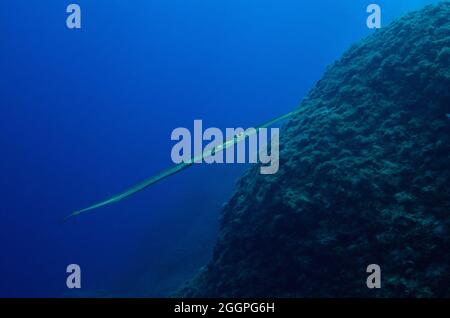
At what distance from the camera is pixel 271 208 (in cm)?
422

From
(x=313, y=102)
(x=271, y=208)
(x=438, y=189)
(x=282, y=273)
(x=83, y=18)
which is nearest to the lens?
(x=438, y=189)

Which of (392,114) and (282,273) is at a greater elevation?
(392,114)

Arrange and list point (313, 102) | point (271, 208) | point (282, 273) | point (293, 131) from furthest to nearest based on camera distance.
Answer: point (313, 102)
point (293, 131)
point (271, 208)
point (282, 273)

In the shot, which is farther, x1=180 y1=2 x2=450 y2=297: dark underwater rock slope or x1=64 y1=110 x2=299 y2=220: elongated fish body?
x1=180 y1=2 x2=450 y2=297: dark underwater rock slope

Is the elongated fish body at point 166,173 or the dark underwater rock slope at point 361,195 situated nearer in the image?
the elongated fish body at point 166,173

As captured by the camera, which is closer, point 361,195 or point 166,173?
point 166,173

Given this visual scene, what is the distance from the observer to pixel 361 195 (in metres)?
3.63

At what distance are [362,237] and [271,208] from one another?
3.63ft

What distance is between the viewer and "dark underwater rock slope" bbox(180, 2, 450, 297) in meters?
3.24

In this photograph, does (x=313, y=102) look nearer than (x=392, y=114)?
No

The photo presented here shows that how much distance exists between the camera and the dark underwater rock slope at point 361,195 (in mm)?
3242
